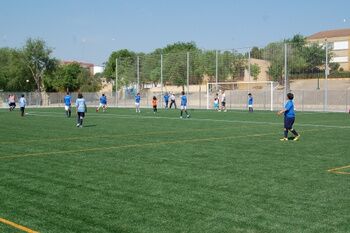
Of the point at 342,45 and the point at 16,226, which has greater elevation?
the point at 342,45

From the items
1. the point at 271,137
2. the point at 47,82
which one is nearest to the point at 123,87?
the point at 47,82

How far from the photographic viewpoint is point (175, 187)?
324 inches

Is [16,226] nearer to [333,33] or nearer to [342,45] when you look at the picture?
[342,45]

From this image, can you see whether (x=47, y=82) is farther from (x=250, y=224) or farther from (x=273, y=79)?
(x=250, y=224)

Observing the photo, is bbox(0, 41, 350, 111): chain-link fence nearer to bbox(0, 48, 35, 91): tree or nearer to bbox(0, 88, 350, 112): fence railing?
bbox(0, 88, 350, 112): fence railing

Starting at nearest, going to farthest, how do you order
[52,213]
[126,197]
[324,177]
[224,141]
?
1. [52,213]
2. [126,197]
3. [324,177]
4. [224,141]

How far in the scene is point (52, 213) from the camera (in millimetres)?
6527

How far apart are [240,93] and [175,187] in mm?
45238

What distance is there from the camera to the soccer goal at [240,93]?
50938mm

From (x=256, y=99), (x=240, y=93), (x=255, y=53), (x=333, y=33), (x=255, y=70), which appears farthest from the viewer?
(x=333, y=33)

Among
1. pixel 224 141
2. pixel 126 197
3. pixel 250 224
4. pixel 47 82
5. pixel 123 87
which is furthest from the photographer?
pixel 47 82

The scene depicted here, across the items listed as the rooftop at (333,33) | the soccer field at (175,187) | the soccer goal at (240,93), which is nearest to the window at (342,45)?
the rooftop at (333,33)

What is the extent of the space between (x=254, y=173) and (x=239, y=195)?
6.74 ft

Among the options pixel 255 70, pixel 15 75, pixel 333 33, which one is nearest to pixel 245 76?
pixel 255 70
